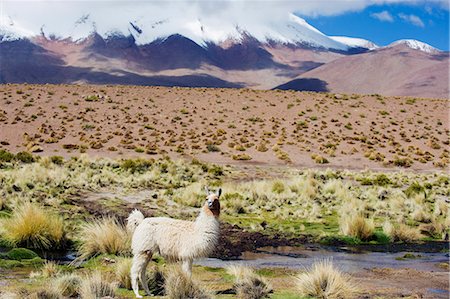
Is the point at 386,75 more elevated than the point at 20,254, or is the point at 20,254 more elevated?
the point at 386,75

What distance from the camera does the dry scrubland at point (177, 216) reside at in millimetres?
8180

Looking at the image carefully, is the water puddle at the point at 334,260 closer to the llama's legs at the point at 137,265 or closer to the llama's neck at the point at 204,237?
the llama's neck at the point at 204,237

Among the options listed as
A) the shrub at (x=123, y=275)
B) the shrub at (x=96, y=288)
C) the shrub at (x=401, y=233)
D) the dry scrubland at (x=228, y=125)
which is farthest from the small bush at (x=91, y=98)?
the shrub at (x=96, y=288)

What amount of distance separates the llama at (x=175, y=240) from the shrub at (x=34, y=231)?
4.00 m

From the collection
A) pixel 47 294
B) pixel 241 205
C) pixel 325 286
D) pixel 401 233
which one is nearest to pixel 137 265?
pixel 47 294

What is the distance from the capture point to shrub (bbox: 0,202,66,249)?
11172mm

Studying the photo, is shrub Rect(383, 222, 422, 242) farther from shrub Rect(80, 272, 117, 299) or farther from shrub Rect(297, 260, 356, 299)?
shrub Rect(80, 272, 117, 299)

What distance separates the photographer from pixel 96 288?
24.9ft

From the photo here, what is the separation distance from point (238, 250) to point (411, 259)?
11.8ft

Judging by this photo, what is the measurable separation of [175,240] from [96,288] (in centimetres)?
122

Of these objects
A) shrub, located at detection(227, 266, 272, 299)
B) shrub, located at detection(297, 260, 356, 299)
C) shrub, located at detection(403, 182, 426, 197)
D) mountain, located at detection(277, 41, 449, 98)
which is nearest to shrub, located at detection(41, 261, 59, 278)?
shrub, located at detection(227, 266, 272, 299)

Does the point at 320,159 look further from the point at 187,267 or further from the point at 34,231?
Result: the point at 187,267

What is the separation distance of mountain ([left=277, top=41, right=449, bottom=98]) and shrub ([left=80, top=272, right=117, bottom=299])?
144 m

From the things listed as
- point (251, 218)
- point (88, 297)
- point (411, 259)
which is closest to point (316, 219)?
point (251, 218)
